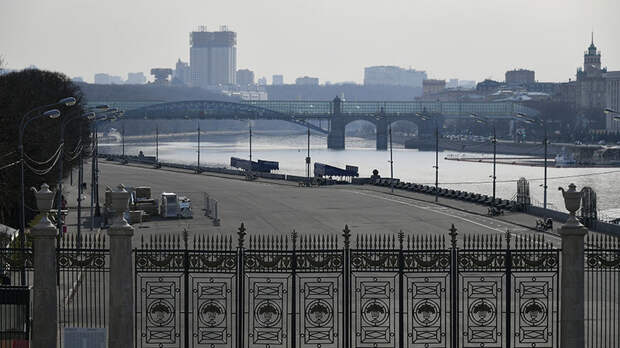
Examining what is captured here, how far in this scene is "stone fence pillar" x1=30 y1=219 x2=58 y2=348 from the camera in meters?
19.5

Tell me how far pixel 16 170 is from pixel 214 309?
2435 centimetres

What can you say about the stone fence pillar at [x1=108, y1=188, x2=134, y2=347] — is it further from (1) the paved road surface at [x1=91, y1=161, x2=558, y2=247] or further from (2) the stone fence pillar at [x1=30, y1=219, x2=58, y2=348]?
(1) the paved road surface at [x1=91, y1=161, x2=558, y2=247]

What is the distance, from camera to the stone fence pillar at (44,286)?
19.5m

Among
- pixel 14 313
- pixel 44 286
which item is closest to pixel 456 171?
pixel 14 313

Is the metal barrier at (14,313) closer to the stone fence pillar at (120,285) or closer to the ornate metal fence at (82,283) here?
the ornate metal fence at (82,283)

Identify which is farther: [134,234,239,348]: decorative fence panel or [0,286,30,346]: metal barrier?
[134,234,239,348]: decorative fence panel

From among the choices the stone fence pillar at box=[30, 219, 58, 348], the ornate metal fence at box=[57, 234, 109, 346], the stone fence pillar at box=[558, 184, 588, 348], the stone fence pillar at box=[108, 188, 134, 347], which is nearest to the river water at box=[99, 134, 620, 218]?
the ornate metal fence at box=[57, 234, 109, 346]

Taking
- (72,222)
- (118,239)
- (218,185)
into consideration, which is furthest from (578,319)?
(218,185)

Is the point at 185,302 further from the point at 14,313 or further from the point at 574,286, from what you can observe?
the point at 574,286

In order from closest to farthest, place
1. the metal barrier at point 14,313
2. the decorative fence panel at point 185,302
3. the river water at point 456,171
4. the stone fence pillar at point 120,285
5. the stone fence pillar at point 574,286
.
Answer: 1. the stone fence pillar at point 120,285
2. the stone fence pillar at point 574,286
3. the metal barrier at point 14,313
4. the decorative fence panel at point 185,302
5. the river water at point 456,171

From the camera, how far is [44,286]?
64.1 feet

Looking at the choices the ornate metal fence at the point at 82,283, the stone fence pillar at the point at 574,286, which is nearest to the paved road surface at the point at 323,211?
the ornate metal fence at the point at 82,283

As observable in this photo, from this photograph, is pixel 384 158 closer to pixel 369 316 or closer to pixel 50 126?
pixel 50 126

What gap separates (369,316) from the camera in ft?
86.1
